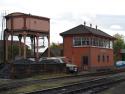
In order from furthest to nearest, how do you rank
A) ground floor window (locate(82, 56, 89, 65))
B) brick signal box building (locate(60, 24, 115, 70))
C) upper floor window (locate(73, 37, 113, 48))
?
upper floor window (locate(73, 37, 113, 48)) < ground floor window (locate(82, 56, 89, 65)) < brick signal box building (locate(60, 24, 115, 70))

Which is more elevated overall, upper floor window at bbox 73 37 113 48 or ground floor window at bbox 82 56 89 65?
upper floor window at bbox 73 37 113 48

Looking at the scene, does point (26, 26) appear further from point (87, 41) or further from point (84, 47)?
point (87, 41)

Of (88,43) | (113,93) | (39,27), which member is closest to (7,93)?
(113,93)

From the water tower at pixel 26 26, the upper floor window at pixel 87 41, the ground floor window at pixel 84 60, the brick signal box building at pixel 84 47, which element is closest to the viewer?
the water tower at pixel 26 26

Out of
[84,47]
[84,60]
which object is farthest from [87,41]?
[84,60]

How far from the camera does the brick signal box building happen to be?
6169cm

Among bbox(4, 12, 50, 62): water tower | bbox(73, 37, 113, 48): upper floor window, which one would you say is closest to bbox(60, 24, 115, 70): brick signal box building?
bbox(73, 37, 113, 48): upper floor window

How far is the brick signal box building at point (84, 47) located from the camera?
6169 centimetres

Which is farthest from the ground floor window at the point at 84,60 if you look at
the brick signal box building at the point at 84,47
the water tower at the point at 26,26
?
the water tower at the point at 26,26

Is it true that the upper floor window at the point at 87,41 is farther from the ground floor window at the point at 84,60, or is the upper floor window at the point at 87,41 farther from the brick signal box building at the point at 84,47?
the ground floor window at the point at 84,60

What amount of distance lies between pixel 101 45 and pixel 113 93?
152ft

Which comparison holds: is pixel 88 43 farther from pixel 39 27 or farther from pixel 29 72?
pixel 29 72

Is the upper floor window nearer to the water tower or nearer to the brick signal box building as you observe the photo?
the brick signal box building

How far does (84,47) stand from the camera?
204 feet
